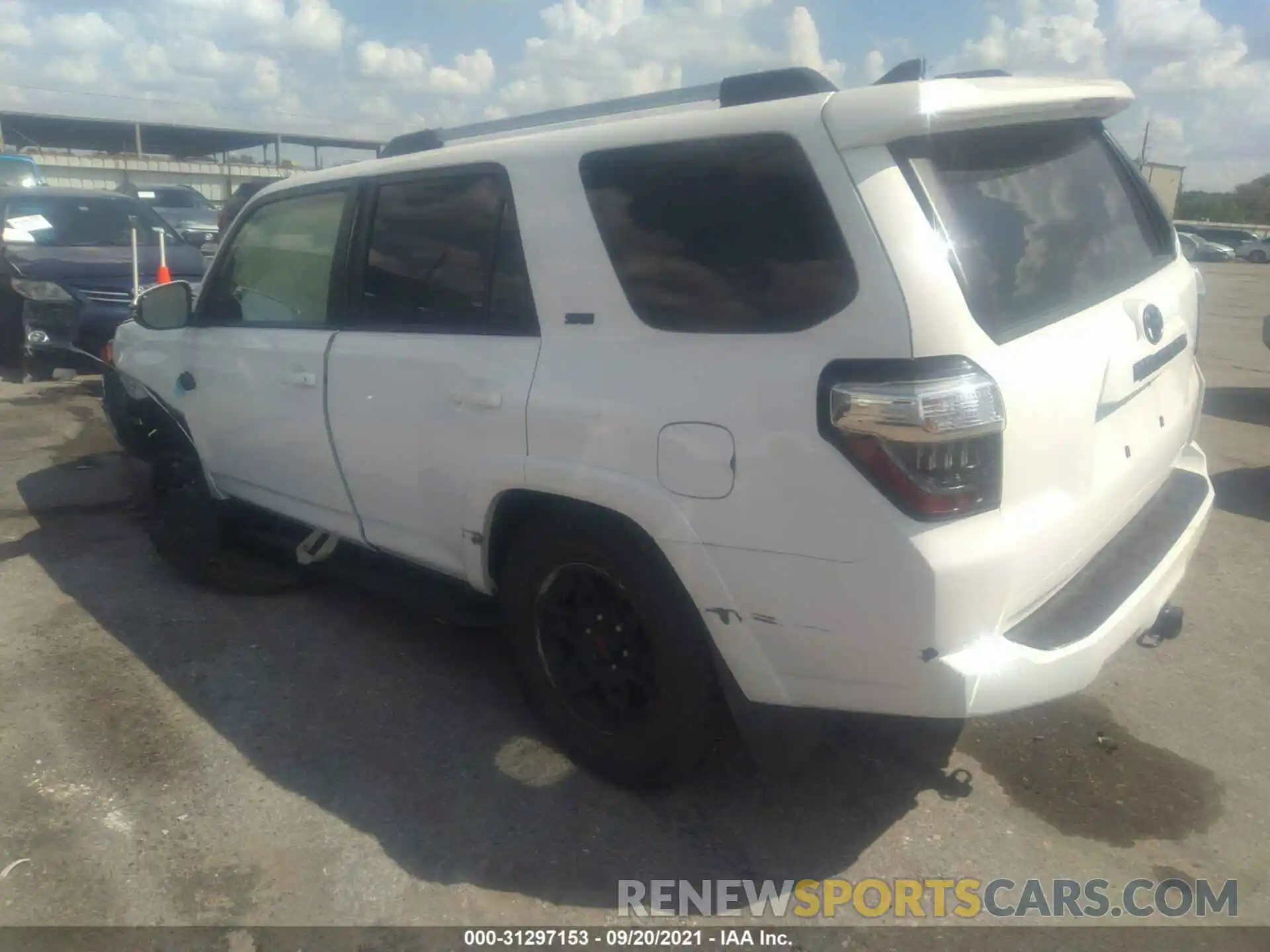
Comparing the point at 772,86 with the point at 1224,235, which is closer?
the point at 772,86

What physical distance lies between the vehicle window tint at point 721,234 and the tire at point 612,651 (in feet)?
2.08

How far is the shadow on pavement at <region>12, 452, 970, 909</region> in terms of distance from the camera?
2742 millimetres

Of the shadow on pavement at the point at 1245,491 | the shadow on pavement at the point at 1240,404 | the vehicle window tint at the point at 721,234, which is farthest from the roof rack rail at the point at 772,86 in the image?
the shadow on pavement at the point at 1240,404

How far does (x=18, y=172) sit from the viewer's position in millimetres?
16312

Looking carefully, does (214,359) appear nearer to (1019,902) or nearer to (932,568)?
(932,568)

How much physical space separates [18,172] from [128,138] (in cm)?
4262

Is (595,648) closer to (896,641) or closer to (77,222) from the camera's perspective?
(896,641)

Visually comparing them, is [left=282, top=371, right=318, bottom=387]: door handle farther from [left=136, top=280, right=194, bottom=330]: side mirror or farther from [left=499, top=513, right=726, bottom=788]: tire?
[left=499, top=513, right=726, bottom=788]: tire

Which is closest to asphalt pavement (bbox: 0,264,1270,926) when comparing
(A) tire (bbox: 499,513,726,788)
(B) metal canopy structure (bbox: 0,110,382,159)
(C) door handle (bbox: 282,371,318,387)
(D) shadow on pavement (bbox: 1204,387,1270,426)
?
(A) tire (bbox: 499,513,726,788)

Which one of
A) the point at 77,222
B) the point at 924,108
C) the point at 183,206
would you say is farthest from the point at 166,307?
the point at 183,206

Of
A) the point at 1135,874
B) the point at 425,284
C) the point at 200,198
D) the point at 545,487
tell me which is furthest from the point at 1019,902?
the point at 200,198

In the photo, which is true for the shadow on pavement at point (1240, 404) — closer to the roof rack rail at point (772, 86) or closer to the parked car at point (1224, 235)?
the roof rack rail at point (772, 86)

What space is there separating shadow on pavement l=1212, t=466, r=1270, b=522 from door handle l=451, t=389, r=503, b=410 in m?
4.59

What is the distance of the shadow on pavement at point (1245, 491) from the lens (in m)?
5.66
